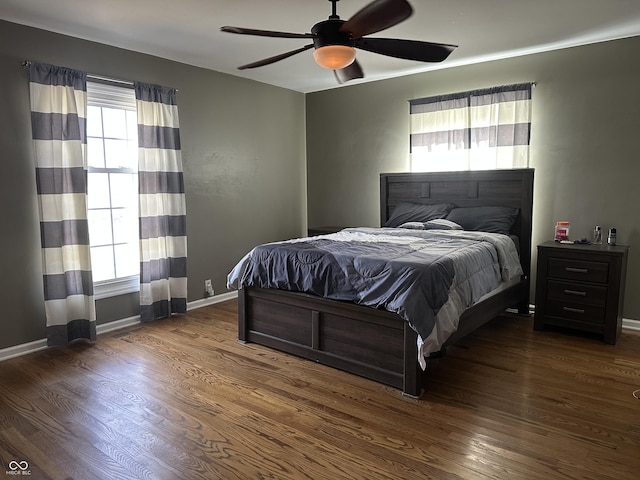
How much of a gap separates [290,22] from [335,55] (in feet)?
3.26

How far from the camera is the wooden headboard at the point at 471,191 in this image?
4.14 metres

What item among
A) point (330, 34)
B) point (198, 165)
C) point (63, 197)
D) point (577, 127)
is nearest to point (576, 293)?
point (577, 127)

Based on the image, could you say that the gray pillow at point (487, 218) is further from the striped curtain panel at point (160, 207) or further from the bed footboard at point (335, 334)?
the striped curtain panel at point (160, 207)

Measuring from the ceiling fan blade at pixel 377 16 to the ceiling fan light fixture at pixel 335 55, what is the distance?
10 cm

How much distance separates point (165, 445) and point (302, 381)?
954 millimetres

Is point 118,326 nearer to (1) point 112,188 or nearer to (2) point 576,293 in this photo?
(1) point 112,188

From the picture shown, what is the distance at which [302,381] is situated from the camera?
284cm

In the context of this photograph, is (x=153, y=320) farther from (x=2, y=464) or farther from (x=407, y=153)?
(x=407, y=153)

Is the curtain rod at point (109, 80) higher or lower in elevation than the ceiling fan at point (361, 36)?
higher

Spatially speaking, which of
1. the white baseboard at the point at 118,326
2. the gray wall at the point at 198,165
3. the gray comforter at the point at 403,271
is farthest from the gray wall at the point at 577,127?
the gray wall at the point at 198,165

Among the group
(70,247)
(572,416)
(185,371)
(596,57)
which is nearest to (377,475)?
(572,416)

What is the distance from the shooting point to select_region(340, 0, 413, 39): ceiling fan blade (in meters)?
2.13

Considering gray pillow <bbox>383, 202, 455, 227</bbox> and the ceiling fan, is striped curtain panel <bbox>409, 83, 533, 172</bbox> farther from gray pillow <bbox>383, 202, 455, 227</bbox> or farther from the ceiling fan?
the ceiling fan

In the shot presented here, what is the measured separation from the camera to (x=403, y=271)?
2.66 meters
